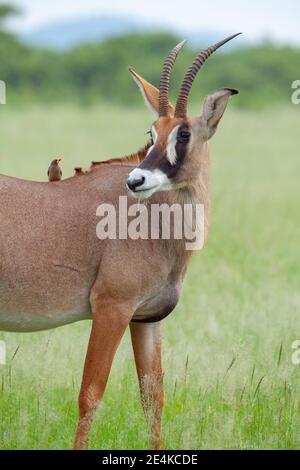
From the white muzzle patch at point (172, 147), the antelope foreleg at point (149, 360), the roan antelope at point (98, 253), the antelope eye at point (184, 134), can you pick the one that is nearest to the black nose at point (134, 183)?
the roan antelope at point (98, 253)

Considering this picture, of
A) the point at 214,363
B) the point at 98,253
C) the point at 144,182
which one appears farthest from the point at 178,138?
the point at 214,363

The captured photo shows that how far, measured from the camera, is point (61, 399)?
25.4ft

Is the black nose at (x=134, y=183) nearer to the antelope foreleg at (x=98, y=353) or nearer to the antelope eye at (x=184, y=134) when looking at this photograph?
the antelope eye at (x=184, y=134)

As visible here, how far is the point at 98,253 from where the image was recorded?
671 cm

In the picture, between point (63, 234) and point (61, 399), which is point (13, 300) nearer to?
point (63, 234)

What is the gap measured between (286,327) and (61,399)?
2745 millimetres

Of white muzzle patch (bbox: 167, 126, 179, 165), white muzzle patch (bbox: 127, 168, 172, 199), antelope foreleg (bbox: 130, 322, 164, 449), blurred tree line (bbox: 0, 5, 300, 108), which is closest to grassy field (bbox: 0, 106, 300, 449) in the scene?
antelope foreleg (bbox: 130, 322, 164, 449)

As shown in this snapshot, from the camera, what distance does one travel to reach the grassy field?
23.0ft

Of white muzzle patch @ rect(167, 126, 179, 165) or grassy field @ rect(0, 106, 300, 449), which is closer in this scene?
white muzzle patch @ rect(167, 126, 179, 165)

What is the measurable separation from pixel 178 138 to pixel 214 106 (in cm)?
32

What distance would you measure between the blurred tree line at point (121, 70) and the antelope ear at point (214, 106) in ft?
118

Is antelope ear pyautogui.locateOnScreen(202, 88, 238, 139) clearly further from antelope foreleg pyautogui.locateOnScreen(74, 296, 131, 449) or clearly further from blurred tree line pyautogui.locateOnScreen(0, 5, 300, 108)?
blurred tree line pyautogui.locateOnScreen(0, 5, 300, 108)

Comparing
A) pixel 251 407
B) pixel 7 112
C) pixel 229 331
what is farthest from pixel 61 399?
pixel 7 112
